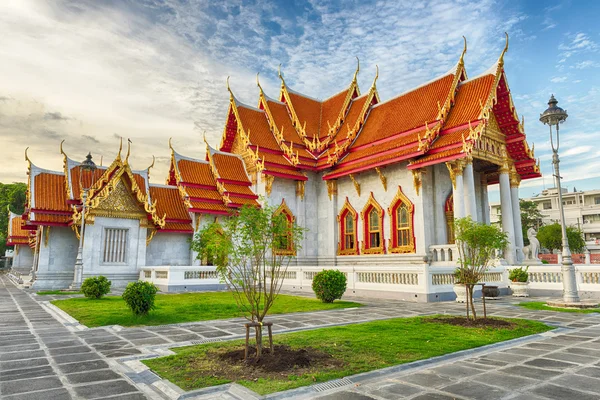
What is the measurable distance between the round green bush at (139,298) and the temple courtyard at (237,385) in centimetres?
114

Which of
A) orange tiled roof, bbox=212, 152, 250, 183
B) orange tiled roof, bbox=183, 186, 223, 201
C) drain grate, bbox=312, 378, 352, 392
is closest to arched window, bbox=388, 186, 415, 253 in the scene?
orange tiled roof, bbox=212, 152, 250, 183

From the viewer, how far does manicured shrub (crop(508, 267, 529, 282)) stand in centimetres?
1466

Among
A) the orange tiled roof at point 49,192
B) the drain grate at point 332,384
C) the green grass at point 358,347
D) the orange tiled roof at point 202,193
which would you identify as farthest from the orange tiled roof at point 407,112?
the drain grate at point 332,384

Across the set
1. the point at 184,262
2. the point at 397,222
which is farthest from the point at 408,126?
the point at 184,262

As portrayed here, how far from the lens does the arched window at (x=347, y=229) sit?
21656 mm

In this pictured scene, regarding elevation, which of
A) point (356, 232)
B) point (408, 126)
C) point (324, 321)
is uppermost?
point (408, 126)

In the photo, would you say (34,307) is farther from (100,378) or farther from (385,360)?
(385,360)

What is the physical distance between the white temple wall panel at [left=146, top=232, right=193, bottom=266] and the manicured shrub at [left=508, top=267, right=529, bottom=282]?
47.8ft

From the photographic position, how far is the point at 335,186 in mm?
23047

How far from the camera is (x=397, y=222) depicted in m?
19.5

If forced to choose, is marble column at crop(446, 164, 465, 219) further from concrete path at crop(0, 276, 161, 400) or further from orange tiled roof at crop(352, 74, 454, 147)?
concrete path at crop(0, 276, 161, 400)

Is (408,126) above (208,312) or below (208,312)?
above

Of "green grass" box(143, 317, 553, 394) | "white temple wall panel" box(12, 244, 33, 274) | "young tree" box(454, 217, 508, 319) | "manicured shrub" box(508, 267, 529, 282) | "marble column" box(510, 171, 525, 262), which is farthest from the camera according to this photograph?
"white temple wall panel" box(12, 244, 33, 274)

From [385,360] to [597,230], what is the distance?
72085mm
